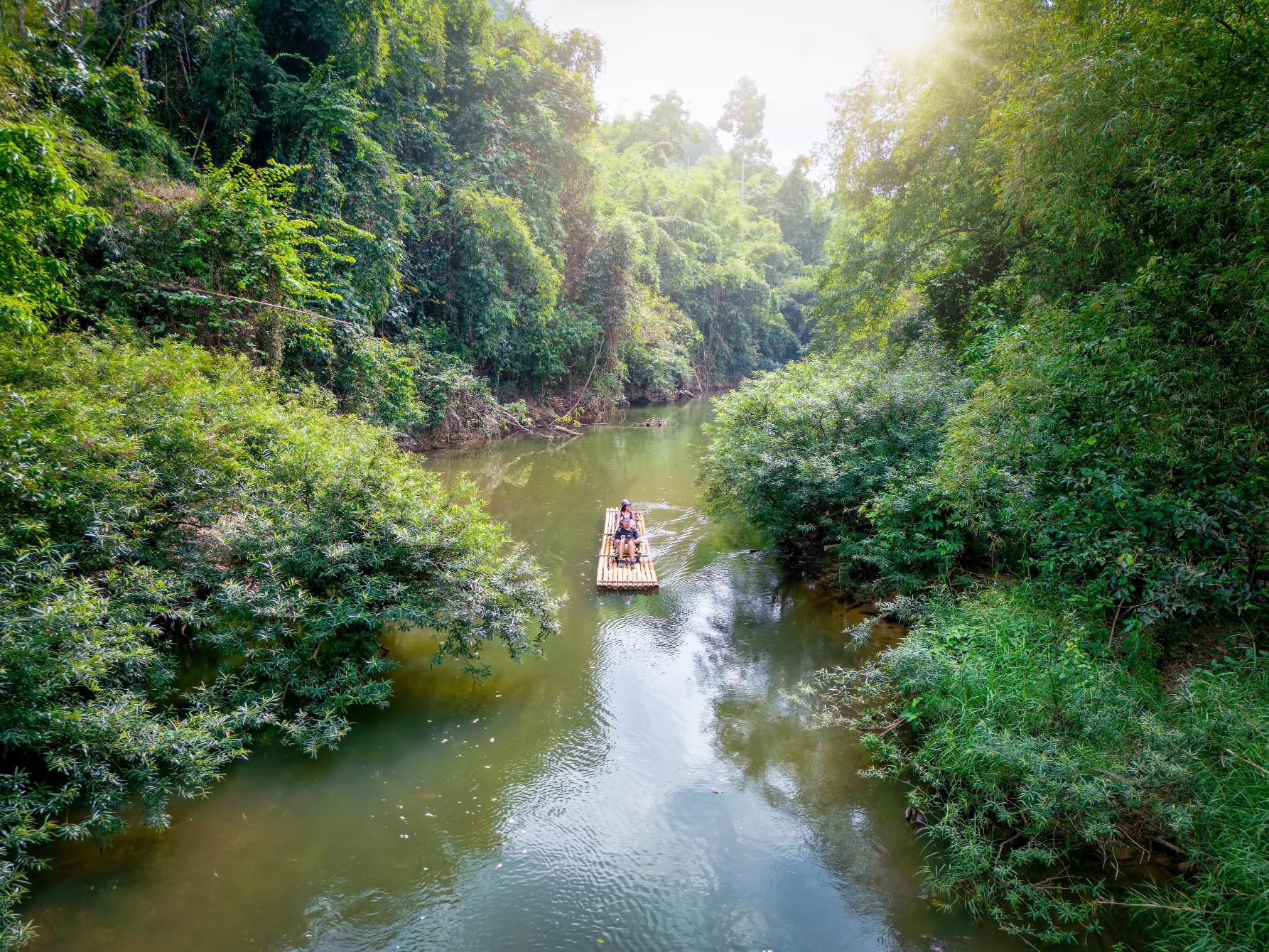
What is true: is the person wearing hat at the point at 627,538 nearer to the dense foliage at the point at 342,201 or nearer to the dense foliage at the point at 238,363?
the dense foliage at the point at 238,363

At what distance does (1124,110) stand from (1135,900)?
5612 millimetres

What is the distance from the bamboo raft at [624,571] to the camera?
843cm

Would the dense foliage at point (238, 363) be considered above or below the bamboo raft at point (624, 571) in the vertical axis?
above

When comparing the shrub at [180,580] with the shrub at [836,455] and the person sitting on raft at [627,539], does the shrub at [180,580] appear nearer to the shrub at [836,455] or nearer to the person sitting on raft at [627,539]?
the person sitting on raft at [627,539]

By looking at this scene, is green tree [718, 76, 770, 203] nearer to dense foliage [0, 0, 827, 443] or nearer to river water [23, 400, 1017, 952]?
dense foliage [0, 0, 827, 443]

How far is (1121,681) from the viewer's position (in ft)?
13.9

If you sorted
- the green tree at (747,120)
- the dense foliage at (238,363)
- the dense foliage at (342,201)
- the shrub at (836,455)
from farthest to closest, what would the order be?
the green tree at (747,120) → the shrub at (836,455) → the dense foliage at (342,201) → the dense foliage at (238,363)

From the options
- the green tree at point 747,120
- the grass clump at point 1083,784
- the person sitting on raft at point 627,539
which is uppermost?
the green tree at point 747,120

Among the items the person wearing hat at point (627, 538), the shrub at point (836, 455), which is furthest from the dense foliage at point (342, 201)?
the shrub at point (836, 455)

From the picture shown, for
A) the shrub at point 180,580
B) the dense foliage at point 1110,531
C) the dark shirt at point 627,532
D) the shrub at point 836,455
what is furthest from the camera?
the dark shirt at point 627,532

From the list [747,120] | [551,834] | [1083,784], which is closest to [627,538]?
[551,834]

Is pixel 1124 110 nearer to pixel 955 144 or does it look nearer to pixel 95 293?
pixel 955 144

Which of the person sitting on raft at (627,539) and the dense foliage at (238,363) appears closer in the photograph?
the dense foliage at (238,363)

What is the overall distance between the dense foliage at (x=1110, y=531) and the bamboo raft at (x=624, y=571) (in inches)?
123
